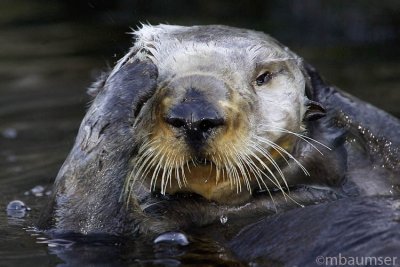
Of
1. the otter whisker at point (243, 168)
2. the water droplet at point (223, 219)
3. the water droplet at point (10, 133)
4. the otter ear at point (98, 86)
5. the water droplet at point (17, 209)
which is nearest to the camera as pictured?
the otter whisker at point (243, 168)

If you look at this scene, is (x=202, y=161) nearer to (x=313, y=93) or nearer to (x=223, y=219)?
(x=223, y=219)

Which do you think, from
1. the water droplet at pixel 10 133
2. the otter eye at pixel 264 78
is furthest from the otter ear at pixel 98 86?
the water droplet at pixel 10 133

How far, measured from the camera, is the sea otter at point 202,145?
468 centimetres

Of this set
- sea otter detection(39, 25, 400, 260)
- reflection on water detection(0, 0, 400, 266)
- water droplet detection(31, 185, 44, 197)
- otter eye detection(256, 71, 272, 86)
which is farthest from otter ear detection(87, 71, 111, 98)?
water droplet detection(31, 185, 44, 197)

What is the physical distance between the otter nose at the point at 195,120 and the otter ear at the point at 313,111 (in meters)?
0.92

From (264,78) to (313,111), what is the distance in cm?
Result: 32

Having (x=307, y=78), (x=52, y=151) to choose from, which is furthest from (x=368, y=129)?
(x=52, y=151)

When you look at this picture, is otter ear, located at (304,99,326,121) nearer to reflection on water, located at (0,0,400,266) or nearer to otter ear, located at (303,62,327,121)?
otter ear, located at (303,62,327,121)

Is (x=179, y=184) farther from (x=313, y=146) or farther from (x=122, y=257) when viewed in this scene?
(x=313, y=146)

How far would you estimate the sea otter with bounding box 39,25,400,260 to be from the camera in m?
4.68

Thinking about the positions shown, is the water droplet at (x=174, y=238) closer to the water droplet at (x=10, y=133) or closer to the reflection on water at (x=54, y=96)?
the reflection on water at (x=54, y=96)

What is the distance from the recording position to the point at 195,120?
4.48 metres

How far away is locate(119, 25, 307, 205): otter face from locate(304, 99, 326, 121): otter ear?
4 cm

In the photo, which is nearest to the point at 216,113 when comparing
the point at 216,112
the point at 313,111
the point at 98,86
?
the point at 216,112
